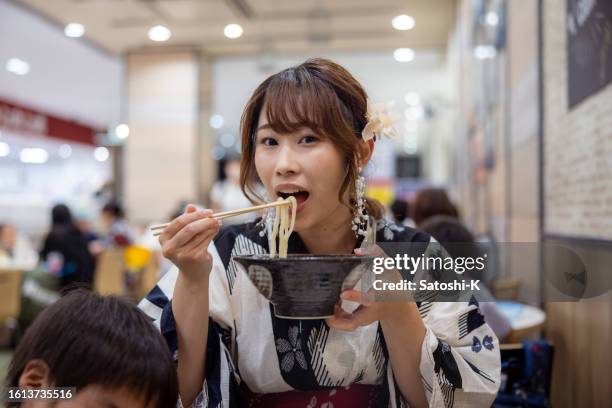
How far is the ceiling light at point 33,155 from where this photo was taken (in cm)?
1418

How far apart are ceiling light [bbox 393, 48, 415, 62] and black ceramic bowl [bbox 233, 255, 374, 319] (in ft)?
31.3

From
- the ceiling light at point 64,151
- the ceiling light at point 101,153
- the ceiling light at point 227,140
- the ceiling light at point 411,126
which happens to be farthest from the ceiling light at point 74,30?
the ceiling light at point 227,140

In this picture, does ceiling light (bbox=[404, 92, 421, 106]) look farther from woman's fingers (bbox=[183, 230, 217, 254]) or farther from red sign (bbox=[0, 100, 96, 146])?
woman's fingers (bbox=[183, 230, 217, 254])

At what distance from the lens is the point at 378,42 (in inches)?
381

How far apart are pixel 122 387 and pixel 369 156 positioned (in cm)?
74

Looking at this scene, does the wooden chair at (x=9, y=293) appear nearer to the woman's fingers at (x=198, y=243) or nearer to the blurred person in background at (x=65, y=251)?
the blurred person in background at (x=65, y=251)

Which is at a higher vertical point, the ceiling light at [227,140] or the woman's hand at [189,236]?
the ceiling light at [227,140]

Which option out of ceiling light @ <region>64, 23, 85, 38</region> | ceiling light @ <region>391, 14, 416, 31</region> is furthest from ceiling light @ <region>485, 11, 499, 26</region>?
ceiling light @ <region>64, 23, 85, 38</region>

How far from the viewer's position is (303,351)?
4.31ft

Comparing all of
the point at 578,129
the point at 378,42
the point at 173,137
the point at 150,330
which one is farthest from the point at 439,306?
the point at 173,137

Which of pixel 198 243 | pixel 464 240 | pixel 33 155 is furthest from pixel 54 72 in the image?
pixel 198 243

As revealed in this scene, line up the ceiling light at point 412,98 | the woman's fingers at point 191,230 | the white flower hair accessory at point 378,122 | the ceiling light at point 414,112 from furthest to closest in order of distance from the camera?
the ceiling light at point 414,112 → the ceiling light at point 412,98 → the white flower hair accessory at point 378,122 → the woman's fingers at point 191,230

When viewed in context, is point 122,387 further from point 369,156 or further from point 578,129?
point 578,129

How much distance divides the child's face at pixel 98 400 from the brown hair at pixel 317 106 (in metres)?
0.60
